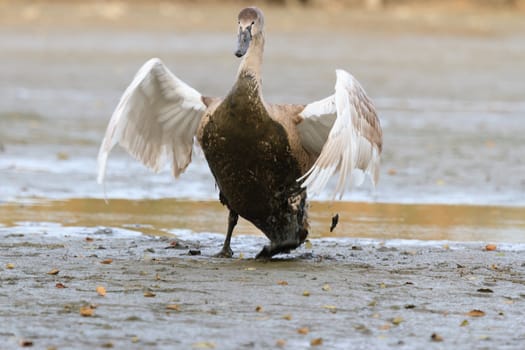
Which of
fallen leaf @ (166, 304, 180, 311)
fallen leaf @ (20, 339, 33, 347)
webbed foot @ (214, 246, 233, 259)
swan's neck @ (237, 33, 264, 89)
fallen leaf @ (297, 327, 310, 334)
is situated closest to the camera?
fallen leaf @ (20, 339, 33, 347)

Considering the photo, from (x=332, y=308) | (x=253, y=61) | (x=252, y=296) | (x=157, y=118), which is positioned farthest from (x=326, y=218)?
(x=332, y=308)

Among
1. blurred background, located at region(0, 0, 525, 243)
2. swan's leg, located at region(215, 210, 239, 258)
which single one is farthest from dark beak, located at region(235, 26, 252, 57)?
blurred background, located at region(0, 0, 525, 243)

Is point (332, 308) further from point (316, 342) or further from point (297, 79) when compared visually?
point (297, 79)

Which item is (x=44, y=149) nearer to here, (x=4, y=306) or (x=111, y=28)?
(x=4, y=306)

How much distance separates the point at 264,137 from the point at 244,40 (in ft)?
2.20

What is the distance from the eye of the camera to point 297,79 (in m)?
24.0

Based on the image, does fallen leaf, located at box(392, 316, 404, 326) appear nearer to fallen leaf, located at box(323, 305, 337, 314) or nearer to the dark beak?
fallen leaf, located at box(323, 305, 337, 314)

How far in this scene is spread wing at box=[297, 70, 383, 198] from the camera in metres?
8.28

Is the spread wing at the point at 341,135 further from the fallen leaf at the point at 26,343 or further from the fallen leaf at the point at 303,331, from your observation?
the fallen leaf at the point at 26,343

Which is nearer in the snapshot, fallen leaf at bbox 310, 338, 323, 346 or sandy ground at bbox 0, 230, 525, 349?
fallen leaf at bbox 310, 338, 323, 346

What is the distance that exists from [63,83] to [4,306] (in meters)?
16.4

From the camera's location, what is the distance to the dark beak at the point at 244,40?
8.60 meters

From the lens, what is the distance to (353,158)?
839 cm

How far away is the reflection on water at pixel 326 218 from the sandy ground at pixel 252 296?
786mm
